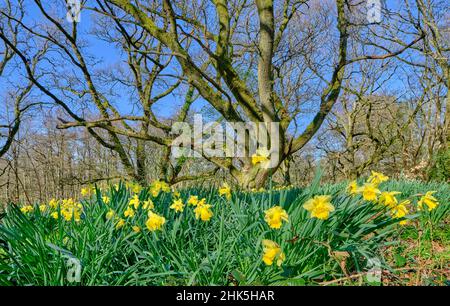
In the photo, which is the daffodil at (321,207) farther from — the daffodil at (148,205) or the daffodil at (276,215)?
the daffodil at (148,205)

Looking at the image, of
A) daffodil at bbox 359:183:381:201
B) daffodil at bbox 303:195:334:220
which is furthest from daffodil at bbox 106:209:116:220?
daffodil at bbox 359:183:381:201

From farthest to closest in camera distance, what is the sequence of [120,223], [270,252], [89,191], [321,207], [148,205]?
[89,191] → [148,205] → [120,223] → [321,207] → [270,252]

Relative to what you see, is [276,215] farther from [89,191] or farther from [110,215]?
[89,191]

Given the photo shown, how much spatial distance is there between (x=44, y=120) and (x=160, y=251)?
11.1 meters

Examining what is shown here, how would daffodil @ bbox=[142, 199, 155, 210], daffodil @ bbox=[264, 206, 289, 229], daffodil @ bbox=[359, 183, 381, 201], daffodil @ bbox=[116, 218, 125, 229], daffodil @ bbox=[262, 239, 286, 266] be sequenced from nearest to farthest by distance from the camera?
1. daffodil @ bbox=[262, 239, 286, 266]
2. daffodil @ bbox=[264, 206, 289, 229]
3. daffodil @ bbox=[359, 183, 381, 201]
4. daffodil @ bbox=[116, 218, 125, 229]
5. daffodil @ bbox=[142, 199, 155, 210]

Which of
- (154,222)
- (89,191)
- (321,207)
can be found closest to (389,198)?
(321,207)

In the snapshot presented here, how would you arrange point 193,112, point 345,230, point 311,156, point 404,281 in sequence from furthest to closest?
point 311,156 < point 193,112 < point 345,230 < point 404,281

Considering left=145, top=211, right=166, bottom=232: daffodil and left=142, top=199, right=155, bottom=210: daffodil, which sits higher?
left=142, top=199, right=155, bottom=210: daffodil

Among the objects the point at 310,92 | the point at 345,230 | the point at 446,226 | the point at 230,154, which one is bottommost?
the point at 446,226

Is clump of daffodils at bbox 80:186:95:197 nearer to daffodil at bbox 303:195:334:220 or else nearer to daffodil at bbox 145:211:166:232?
daffodil at bbox 145:211:166:232

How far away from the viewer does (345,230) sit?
1546 mm

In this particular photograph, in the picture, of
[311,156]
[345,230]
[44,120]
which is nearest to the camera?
[345,230]
